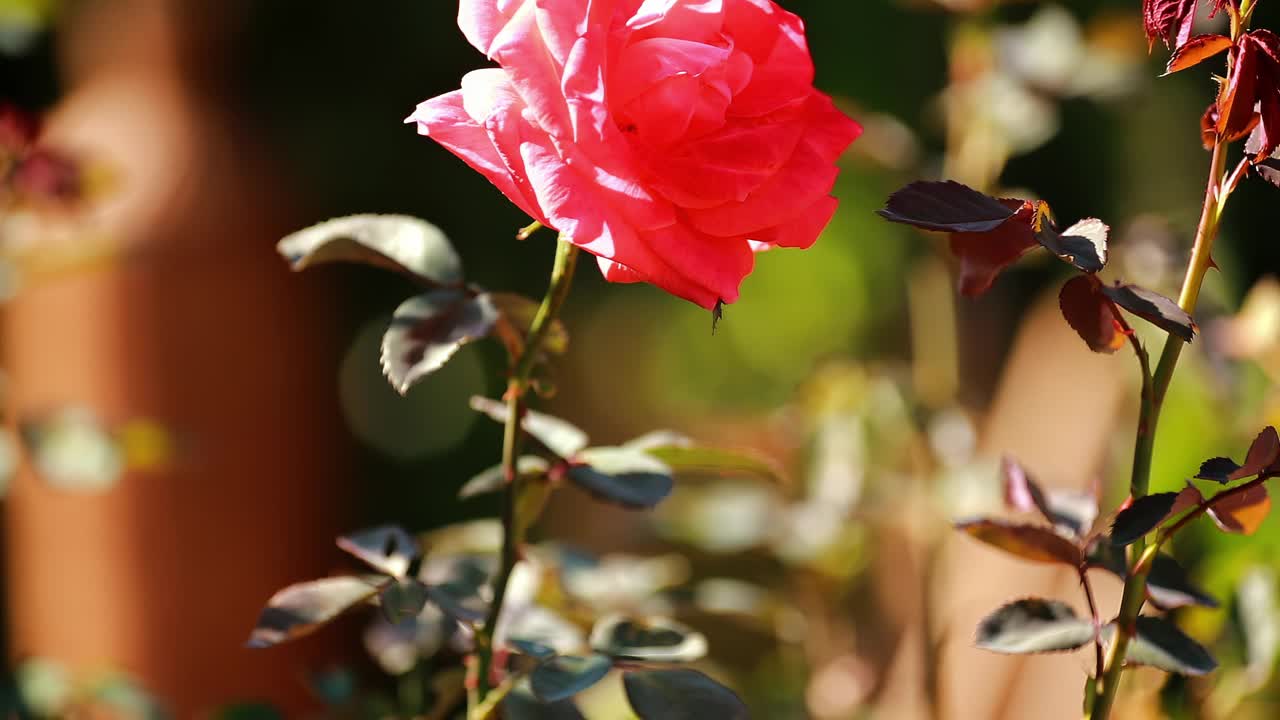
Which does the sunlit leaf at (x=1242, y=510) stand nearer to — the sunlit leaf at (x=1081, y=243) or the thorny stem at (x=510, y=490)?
the sunlit leaf at (x=1081, y=243)

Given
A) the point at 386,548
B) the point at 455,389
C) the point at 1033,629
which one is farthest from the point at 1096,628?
the point at 455,389

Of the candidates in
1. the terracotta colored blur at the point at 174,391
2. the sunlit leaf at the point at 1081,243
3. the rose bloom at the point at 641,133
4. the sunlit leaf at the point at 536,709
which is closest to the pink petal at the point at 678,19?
the rose bloom at the point at 641,133

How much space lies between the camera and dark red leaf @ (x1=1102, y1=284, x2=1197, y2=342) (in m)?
0.27

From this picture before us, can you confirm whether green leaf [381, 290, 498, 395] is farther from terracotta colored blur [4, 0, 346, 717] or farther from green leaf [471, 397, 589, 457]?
terracotta colored blur [4, 0, 346, 717]

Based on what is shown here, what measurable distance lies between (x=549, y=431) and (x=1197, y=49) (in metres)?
0.25

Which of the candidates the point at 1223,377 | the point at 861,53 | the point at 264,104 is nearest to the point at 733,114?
the point at 1223,377

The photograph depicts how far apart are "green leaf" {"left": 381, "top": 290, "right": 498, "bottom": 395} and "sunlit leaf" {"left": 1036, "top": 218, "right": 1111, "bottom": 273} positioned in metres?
0.16

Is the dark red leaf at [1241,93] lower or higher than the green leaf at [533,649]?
higher

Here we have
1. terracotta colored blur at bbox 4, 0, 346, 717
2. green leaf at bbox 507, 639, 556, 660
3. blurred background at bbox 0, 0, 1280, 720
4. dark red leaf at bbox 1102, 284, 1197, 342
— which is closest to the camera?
dark red leaf at bbox 1102, 284, 1197, 342

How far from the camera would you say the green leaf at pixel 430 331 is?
324 millimetres

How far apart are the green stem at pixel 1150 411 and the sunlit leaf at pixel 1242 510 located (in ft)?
0.08

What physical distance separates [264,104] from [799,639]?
3.54ft

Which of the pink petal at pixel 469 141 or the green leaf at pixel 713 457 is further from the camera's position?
the green leaf at pixel 713 457

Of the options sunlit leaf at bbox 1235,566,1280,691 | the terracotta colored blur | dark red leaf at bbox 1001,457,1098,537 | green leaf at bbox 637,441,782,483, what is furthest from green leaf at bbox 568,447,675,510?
the terracotta colored blur
